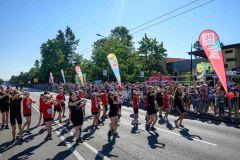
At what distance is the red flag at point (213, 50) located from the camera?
1406cm

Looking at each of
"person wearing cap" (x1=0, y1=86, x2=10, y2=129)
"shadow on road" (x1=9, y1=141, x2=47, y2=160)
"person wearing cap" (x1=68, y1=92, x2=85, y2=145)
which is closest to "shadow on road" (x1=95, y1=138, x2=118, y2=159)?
"person wearing cap" (x1=68, y1=92, x2=85, y2=145)

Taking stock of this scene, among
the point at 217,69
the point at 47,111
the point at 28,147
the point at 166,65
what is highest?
the point at 166,65

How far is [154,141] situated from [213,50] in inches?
277

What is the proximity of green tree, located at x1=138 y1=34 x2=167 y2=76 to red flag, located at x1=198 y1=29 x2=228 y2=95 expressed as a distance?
4037 centimetres

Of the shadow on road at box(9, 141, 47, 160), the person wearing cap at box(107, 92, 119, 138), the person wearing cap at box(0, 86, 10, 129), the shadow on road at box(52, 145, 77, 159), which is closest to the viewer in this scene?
the shadow on road at box(52, 145, 77, 159)

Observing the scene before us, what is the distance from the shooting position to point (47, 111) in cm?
1030

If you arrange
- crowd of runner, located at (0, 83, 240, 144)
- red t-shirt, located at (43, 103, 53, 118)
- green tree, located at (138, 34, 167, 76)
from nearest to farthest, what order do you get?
crowd of runner, located at (0, 83, 240, 144) < red t-shirt, located at (43, 103, 53, 118) < green tree, located at (138, 34, 167, 76)

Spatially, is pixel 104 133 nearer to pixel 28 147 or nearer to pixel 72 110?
pixel 72 110

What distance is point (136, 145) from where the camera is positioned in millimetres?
9031

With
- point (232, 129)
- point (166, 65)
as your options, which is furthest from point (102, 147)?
point (166, 65)

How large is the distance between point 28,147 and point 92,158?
273 centimetres

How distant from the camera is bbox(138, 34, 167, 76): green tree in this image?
181ft

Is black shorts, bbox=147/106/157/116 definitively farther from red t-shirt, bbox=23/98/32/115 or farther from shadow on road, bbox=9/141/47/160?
red t-shirt, bbox=23/98/32/115

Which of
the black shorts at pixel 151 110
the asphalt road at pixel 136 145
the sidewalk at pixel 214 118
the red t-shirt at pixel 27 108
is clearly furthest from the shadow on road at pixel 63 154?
the sidewalk at pixel 214 118
